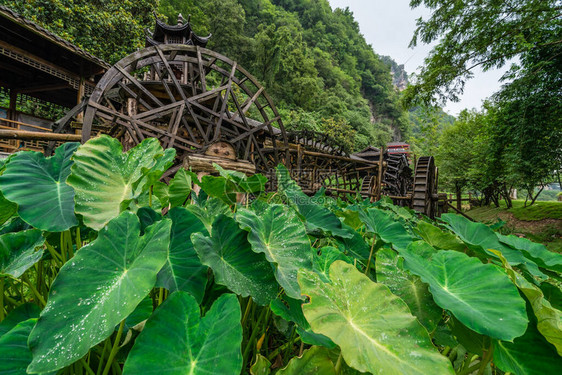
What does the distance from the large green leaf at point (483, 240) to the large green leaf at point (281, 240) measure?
1.62ft

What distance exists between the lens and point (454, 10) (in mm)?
6863

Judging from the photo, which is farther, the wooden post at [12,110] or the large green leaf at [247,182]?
the wooden post at [12,110]

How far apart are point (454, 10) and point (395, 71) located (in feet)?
258

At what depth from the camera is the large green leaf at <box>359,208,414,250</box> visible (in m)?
0.85

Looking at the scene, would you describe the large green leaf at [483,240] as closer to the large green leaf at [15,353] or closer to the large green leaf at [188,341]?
the large green leaf at [188,341]

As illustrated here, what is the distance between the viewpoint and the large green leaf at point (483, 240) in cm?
73

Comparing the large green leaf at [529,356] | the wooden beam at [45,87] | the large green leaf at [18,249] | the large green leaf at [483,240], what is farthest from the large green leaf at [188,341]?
the wooden beam at [45,87]

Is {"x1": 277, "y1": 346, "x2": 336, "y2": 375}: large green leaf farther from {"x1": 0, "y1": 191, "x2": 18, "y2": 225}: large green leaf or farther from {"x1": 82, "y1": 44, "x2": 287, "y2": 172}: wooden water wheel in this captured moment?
{"x1": 82, "y1": 44, "x2": 287, "y2": 172}: wooden water wheel

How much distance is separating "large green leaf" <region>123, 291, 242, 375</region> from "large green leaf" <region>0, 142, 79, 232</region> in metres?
0.33

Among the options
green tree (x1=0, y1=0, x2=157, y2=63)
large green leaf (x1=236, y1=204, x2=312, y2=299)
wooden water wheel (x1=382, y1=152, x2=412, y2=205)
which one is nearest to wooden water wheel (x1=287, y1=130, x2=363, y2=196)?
wooden water wheel (x1=382, y1=152, x2=412, y2=205)

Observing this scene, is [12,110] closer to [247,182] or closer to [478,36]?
[247,182]

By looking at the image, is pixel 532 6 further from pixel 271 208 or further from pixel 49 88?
pixel 49 88

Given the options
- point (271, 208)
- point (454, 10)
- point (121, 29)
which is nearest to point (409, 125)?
point (454, 10)

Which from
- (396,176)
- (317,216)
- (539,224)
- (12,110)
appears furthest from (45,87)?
(539,224)
